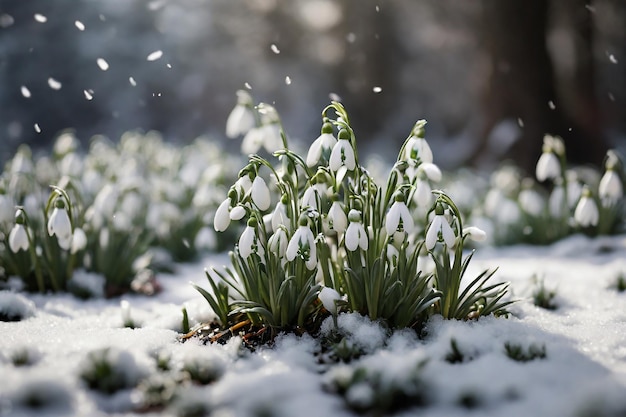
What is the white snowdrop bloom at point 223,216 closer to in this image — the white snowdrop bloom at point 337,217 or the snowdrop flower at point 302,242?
the snowdrop flower at point 302,242

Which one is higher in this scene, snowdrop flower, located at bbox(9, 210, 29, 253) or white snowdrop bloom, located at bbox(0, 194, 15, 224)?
white snowdrop bloom, located at bbox(0, 194, 15, 224)

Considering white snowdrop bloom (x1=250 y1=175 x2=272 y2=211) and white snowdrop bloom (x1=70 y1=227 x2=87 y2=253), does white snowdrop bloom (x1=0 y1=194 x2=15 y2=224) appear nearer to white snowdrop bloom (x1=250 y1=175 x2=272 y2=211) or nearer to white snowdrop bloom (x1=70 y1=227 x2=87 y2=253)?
white snowdrop bloom (x1=70 y1=227 x2=87 y2=253)

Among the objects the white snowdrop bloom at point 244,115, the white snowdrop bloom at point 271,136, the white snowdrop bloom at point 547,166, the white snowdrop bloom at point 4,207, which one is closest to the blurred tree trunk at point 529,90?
the white snowdrop bloom at point 547,166

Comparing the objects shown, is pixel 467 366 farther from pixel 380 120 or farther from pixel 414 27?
pixel 414 27

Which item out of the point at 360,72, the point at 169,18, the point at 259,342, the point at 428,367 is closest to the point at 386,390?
the point at 428,367

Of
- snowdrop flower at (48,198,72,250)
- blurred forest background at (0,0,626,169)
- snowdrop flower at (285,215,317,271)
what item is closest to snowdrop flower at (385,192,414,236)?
snowdrop flower at (285,215,317,271)

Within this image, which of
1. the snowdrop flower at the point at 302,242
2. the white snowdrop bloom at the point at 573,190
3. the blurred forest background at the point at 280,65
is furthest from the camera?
the blurred forest background at the point at 280,65

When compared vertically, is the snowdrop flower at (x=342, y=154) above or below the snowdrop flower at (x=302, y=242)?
above
